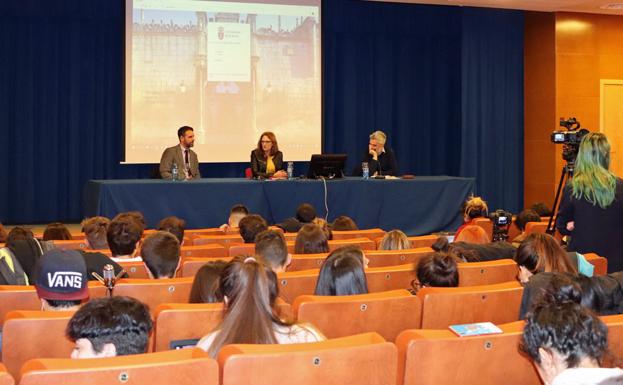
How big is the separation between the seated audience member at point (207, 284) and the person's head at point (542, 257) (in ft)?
4.53

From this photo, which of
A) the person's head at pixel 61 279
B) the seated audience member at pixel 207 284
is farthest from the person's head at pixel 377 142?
the person's head at pixel 61 279

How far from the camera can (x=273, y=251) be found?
404 centimetres

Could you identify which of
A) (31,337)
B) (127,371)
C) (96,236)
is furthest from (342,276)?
(96,236)

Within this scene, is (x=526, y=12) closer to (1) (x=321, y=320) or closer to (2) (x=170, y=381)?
(1) (x=321, y=320)

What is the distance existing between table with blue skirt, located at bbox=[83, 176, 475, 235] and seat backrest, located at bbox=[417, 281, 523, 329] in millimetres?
5432

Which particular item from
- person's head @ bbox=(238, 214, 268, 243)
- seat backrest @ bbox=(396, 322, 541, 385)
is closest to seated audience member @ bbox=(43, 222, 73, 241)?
person's head @ bbox=(238, 214, 268, 243)

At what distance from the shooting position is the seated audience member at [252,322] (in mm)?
2422

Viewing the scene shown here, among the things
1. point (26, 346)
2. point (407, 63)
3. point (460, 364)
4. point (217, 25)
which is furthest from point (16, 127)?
point (460, 364)

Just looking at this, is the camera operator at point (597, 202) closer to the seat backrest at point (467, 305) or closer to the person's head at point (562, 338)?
the seat backrest at point (467, 305)

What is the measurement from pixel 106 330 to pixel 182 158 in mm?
7139

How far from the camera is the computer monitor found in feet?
29.8

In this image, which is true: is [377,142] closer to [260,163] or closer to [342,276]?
[260,163]

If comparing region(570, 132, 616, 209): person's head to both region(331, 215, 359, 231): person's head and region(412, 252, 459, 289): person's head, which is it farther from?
region(331, 215, 359, 231): person's head

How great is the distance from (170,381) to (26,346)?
884 mm
